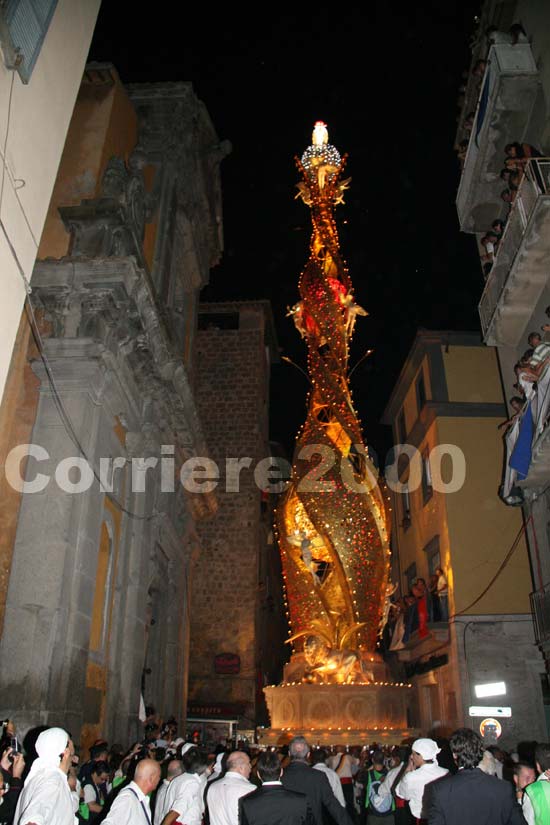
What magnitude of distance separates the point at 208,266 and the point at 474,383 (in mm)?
8139

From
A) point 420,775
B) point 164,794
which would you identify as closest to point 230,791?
point 164,794

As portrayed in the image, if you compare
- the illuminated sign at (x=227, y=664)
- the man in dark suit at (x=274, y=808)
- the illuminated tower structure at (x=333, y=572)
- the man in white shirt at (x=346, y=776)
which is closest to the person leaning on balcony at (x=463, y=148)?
the illuminated tower structure at (x=333, y=572)

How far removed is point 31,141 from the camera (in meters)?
5.53

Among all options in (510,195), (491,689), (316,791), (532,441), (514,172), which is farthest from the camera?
(491,689)

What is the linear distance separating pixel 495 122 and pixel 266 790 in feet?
40.0

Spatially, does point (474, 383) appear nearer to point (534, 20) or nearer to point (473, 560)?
point (473, 560)

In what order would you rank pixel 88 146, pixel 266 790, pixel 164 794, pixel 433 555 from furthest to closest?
pixel 433 555
pixel 88 146
pixel 164 794
pixel 266 790

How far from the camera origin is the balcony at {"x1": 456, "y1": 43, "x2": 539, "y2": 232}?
39.6ft

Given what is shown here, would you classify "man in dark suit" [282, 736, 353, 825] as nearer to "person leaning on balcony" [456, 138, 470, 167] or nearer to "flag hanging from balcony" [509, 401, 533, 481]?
"flag hanging from balcony" [509, 401, 533, 481]

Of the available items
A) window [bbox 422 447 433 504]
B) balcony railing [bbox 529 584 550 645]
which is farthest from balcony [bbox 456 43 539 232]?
balcony railing [bbox 529 584 550 645]

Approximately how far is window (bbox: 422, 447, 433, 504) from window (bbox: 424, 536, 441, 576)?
4.35 feet

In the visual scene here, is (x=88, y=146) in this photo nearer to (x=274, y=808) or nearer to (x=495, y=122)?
(x=495, y=122)

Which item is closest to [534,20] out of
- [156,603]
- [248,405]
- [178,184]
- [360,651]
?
[178,184]

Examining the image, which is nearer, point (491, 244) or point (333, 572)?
point (333, 572)
